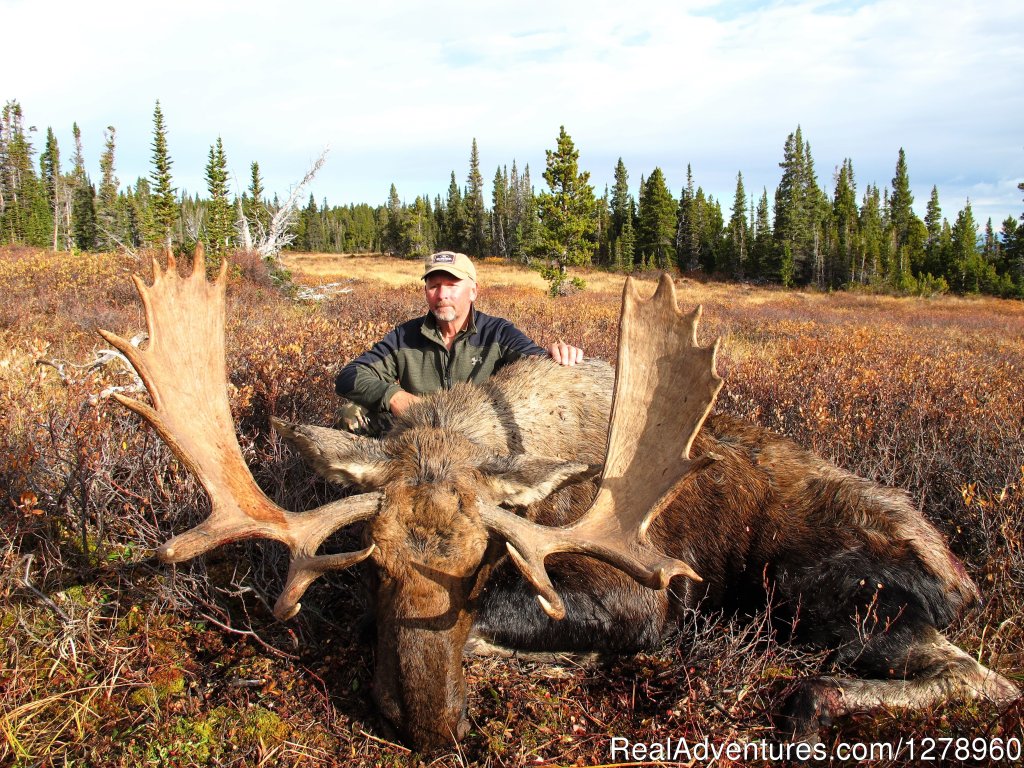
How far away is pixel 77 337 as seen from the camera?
814 cm

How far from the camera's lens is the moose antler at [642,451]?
7.82 ft

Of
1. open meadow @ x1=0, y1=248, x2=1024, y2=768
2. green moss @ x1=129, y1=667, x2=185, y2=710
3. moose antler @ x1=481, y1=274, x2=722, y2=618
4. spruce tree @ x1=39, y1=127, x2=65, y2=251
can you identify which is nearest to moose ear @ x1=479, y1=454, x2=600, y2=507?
moose antler @ x1=481, y1=274, x2=722, y2=618

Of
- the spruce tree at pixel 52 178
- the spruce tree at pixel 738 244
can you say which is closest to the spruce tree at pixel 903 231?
the spruce tree at pixel 738 244

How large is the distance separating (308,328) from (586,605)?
20.9 ft

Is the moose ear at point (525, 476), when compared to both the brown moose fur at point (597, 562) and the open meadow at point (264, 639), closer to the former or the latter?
the brown moose fur at point (597, 562)

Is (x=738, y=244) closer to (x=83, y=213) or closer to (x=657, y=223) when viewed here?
(x=657, y=223)

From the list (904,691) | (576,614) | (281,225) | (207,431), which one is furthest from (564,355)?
(281,225)

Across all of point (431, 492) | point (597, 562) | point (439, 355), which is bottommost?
point (597, 562)

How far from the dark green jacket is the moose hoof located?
2.55 meters

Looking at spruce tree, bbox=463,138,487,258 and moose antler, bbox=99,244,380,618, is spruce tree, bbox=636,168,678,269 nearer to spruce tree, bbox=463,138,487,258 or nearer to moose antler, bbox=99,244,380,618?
spruce tree, bbox=463,138,487,258

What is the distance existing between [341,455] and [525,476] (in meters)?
0.84

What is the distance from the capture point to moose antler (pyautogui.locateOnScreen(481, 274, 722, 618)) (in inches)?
93.9

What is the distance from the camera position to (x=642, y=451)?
2.59m

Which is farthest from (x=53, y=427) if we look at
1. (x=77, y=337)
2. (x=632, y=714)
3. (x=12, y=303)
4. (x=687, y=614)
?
(x=12, y=303)
